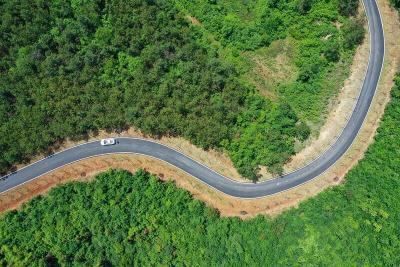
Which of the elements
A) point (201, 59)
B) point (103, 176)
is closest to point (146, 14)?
point (201, 59)

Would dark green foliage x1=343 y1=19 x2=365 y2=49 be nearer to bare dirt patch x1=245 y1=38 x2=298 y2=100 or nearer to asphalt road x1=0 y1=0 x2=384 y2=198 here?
asphalt road x1=0 y1=0 x2=384 y2=198

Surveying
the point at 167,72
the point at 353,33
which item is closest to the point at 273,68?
the point at 353,33

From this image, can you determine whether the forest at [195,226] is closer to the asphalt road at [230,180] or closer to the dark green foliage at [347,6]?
the asphalt road at [230,180]

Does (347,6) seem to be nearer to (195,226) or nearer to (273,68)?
(273,68)

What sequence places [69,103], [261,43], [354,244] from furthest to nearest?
[261,43], [69,103], [354,244]

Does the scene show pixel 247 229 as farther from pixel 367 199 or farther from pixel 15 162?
Answer: pixel 15 162
